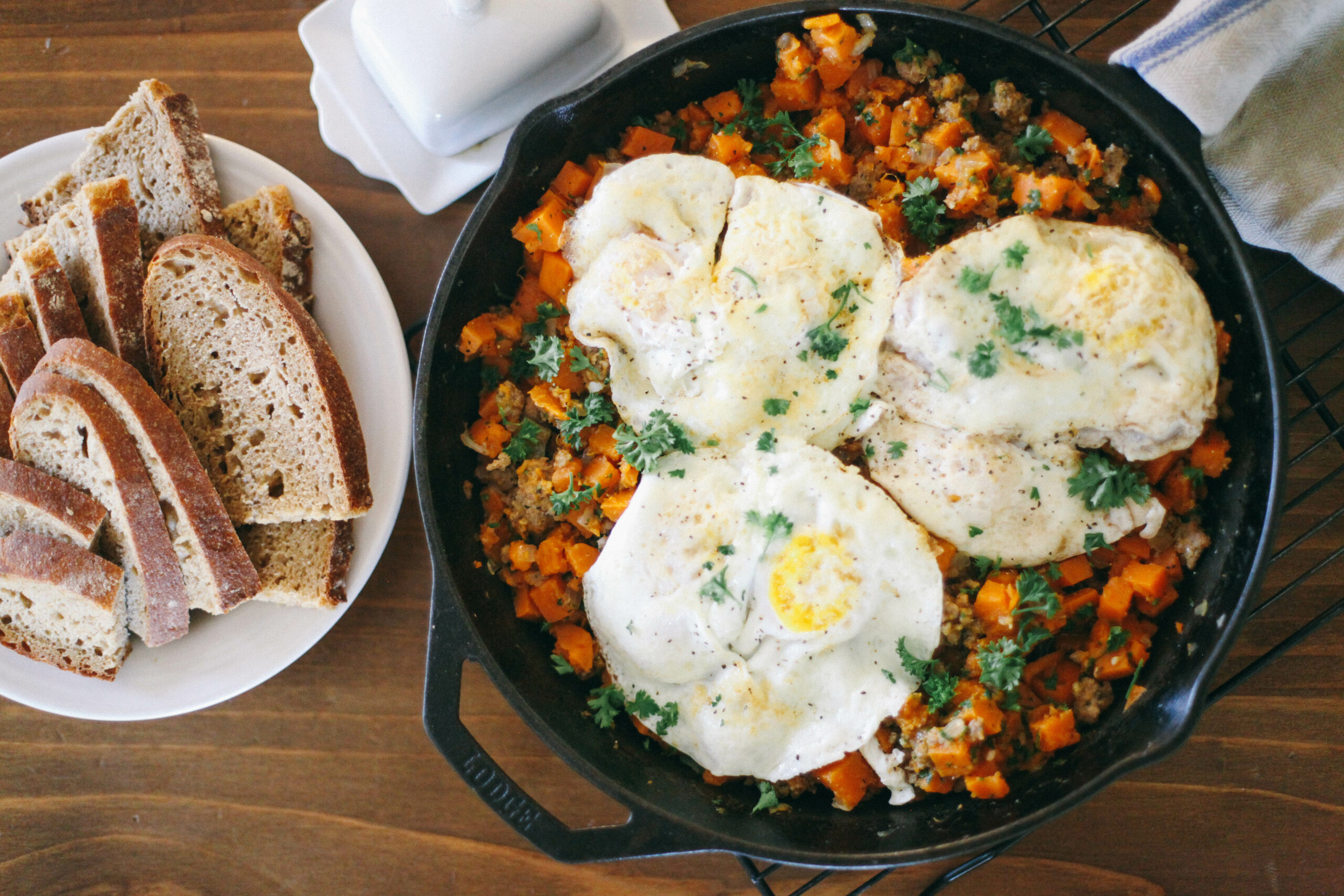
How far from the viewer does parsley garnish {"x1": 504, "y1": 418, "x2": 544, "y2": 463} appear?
297 centimetres

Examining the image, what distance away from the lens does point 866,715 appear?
2.73 m

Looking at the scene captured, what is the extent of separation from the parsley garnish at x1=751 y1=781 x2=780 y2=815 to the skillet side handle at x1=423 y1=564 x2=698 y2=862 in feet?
0.94

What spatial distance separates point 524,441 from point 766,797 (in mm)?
1366

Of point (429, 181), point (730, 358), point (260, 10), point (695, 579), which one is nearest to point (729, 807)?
point (695, 579)

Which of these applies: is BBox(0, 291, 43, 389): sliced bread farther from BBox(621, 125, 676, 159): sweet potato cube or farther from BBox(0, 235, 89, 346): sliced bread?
BBox(621, 125, 676, 159): sweet potato cube

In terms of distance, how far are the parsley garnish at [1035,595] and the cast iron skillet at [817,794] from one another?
41 cm

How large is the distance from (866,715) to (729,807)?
557 millimetres

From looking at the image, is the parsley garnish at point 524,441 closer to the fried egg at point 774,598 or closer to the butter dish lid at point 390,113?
the fried egg at point 774,598

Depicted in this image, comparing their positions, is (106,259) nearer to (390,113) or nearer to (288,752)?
(390,113)

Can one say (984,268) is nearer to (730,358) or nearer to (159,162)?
(730,358)

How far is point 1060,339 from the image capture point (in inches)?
100

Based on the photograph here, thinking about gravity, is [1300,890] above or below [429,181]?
below

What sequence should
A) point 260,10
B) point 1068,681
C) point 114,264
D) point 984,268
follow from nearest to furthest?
point 984,268
point 1068,681
point 114,264
point 260,10

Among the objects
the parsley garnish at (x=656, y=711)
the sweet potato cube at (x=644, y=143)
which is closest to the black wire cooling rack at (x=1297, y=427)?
the parsley garnish at (x=656, y=711)
